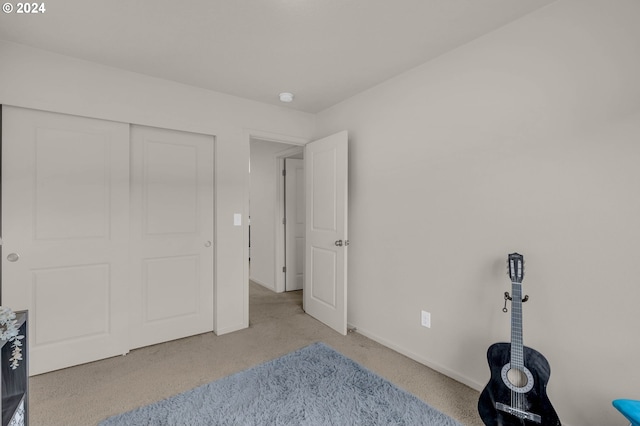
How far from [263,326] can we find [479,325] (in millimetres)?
2079

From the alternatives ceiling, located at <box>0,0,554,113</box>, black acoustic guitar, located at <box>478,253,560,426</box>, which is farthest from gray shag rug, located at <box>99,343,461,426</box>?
ceiling, located at <box>0,0,554,113</box>

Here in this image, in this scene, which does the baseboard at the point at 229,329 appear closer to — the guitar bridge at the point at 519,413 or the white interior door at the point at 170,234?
the white interior door at the point at 170,234

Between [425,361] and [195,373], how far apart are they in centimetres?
179

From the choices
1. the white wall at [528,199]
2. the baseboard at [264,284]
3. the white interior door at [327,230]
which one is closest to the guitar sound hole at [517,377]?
the white wall at [528,199]

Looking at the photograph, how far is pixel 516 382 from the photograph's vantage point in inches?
64.6

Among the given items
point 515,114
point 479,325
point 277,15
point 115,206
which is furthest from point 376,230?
point 115,206

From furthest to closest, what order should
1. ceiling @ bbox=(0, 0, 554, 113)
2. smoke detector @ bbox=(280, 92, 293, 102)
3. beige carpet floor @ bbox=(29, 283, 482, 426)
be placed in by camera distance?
smoke detector @ bbox=(280, 92, 293, 102) → beige carpet floor @ bbox=(29, 283, 482, 426) → ceiling @ bbox=(0, 0, 554, 113)

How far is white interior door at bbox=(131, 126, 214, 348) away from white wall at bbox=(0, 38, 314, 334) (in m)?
0.12

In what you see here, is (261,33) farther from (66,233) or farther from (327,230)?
(66,233)

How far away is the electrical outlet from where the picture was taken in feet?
7.82

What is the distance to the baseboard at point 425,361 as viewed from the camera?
6.85 feet

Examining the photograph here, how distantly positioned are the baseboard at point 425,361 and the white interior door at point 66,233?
2.18 metres

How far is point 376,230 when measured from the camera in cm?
285

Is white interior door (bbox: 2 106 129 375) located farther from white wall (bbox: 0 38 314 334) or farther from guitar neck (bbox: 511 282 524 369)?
guitar neck (bbox: 511 282 524 369)
